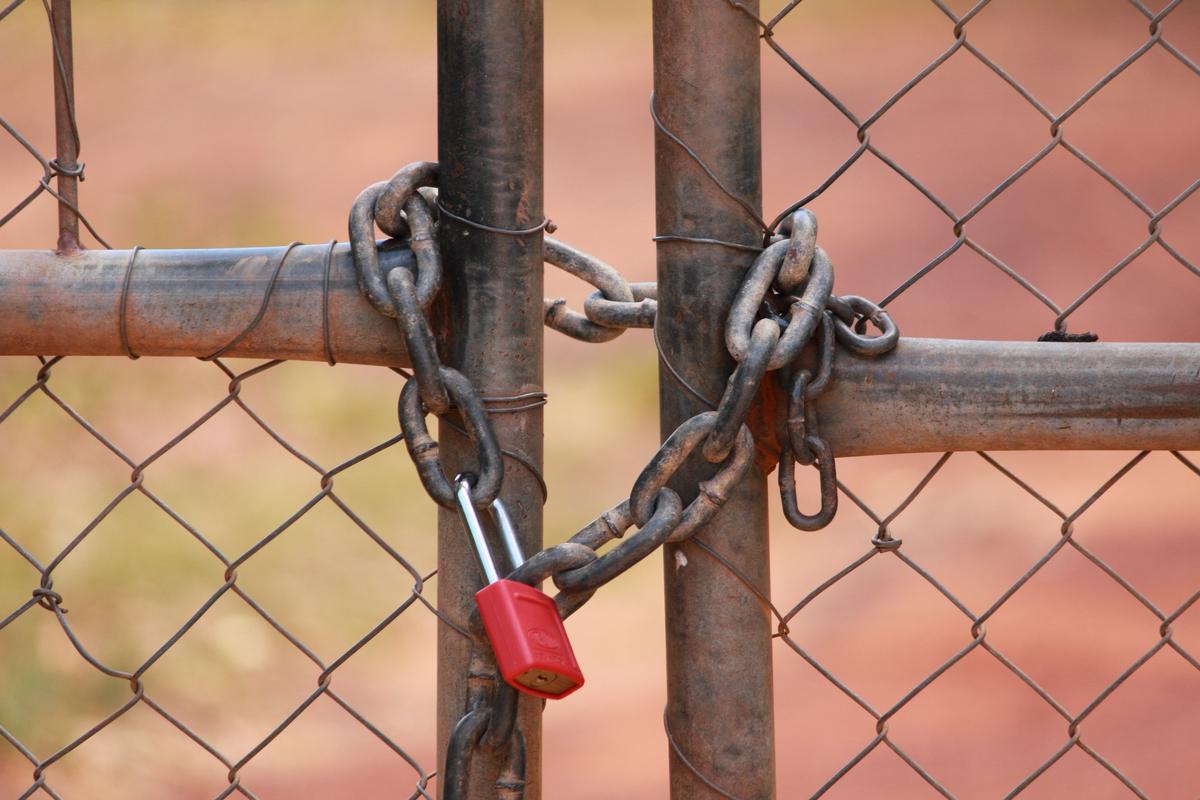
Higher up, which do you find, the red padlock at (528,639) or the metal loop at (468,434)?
the metal loop at (468,434)

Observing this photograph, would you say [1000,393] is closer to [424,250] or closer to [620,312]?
[620,312]

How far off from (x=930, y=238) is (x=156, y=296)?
4394 mm

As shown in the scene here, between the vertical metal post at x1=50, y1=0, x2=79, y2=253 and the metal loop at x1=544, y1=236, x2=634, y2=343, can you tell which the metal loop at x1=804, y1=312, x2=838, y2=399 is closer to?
the metal loop at x1=544, y1=236, x2=634, y2=343

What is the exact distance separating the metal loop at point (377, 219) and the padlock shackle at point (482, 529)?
112mm

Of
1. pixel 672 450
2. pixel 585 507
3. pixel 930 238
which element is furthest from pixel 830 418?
pixel 930 238

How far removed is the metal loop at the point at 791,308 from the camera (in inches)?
26.8

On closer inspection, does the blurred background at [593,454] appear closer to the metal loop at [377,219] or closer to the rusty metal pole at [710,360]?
the rusty metal pole at [710,360]

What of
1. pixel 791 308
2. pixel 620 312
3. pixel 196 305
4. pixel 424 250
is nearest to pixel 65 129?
pixel 196 305

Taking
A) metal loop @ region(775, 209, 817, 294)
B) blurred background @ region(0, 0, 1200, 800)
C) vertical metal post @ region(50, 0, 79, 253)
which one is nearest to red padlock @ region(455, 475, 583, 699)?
metal loop @ region(775, 209, 817, 294)

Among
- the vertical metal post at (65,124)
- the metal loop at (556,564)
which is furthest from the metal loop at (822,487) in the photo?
the vertical metal post at (65,124)

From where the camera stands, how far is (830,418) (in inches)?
29.5

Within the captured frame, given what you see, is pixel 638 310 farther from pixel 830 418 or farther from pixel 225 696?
pixel 225 696

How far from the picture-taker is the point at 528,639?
658 mm

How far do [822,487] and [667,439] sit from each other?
10 cm
